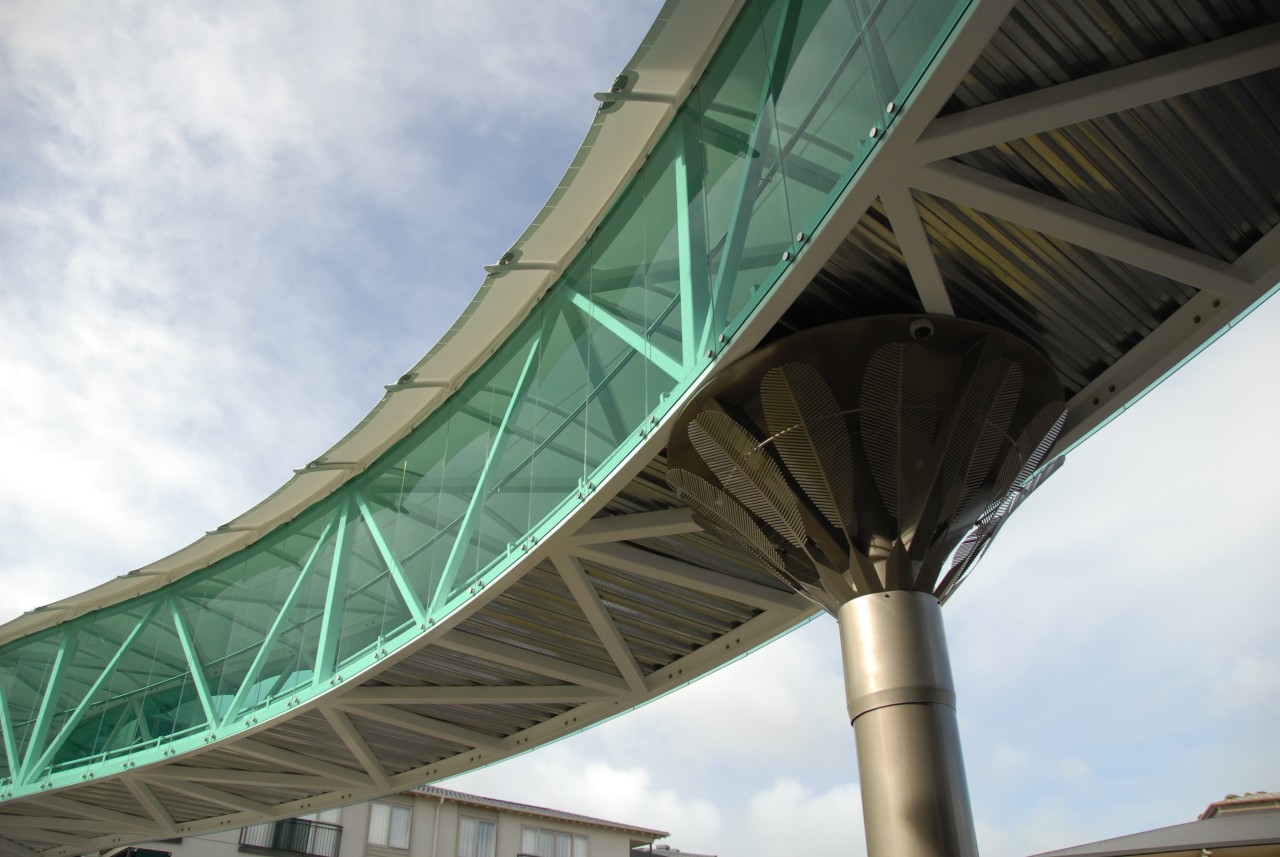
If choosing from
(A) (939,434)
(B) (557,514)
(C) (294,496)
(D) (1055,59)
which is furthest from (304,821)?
(D) (1055,59)

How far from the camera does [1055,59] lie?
814 centimetres

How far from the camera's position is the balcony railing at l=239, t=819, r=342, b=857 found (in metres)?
39.3

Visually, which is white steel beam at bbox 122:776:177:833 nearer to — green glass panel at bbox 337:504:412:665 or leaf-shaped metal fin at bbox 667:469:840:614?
green glass panel at bbox 337:504:412:665

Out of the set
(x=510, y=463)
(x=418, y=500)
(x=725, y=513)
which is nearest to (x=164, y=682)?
(x=418, y=500)

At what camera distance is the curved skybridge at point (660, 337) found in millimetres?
8352

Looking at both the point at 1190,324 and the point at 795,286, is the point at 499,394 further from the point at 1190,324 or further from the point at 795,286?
the point at 1190,324

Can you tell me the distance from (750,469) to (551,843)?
39.0 meters

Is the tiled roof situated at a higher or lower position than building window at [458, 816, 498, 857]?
lower

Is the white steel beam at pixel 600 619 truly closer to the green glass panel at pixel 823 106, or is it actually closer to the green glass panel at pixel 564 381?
the green glass panel at pixel 564 381

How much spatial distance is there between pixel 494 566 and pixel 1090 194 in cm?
876

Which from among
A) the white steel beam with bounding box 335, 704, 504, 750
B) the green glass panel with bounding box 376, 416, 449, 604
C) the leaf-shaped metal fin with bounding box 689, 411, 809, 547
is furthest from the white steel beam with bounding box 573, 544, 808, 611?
the white steel beam with bounding box 335, 704, 504, 750

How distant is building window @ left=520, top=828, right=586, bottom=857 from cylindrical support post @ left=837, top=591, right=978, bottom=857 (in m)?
38.2

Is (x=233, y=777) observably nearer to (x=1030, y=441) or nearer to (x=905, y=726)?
(x=905, y=726)

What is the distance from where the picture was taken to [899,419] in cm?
1030
